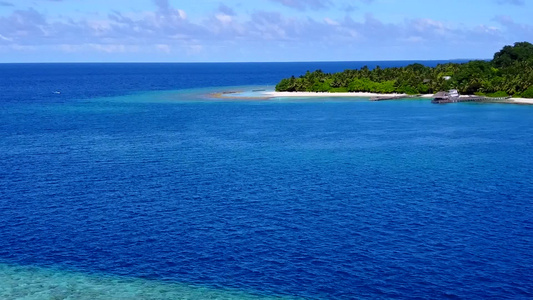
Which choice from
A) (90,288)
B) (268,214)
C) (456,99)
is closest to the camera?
(90,288)

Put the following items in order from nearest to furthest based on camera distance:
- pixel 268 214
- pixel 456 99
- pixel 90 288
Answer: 1. pixel 90 288
2. pixel 268 214
3. pixel 456 99

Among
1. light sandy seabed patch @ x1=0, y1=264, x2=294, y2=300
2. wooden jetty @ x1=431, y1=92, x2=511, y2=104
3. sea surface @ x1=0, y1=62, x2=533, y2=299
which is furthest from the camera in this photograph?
wooden jetty @ x1=431, y1=92, x2=511, y2=104

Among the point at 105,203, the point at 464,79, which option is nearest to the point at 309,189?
the point at 105,203

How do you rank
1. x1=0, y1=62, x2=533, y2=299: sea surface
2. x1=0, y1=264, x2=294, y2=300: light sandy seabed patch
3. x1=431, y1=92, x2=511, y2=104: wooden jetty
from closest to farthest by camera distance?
1. x1=0, y1=264, x2=294, y2=300: light sandy seabed patch
2. x1=0, y1=62, x2=533, y2=299: sea surface
3. x1=431, y1=92, x2=511, y2=104: wooden jetty

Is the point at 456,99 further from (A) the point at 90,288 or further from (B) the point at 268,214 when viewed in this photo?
(A) the point at 90,288

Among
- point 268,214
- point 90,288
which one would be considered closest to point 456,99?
point 268,214

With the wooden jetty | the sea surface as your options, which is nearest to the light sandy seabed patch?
the sea surface

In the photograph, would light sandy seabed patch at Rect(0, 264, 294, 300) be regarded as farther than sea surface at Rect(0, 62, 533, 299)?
No

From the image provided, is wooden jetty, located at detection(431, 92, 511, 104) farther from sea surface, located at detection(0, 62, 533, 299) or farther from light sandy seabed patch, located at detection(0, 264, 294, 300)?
light sandy seabed patch, located at detection(0, 264, 294, 300)
